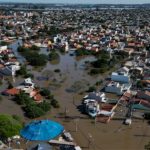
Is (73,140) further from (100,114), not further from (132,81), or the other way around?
(132,81)

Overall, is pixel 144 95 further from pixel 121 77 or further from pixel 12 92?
pixel 12 92

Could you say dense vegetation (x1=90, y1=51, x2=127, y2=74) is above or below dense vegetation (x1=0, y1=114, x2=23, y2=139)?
below

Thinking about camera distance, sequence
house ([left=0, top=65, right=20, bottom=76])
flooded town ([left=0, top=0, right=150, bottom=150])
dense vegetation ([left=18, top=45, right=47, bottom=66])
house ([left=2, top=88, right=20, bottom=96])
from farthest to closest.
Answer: dense vegetation ([left=18, top=45, right=47, bottom=66])
house ([left=0, top=65, right=20, bottom=76])
house ([left=2, top=88, right=20, bottom=96])
flooded town ([left=0, top=0, right=150, bottom=150])

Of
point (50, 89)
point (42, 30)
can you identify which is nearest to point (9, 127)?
point (50, 89)

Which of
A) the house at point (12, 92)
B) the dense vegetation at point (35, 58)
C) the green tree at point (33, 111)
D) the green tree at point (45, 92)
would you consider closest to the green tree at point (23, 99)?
the house at point (12, 92)

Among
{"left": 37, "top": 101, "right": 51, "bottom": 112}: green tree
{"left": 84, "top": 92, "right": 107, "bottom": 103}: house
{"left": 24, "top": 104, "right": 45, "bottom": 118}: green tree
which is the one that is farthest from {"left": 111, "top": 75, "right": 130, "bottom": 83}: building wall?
{"left": 24, "top": 104, "right": 45, "bottom": 118}: green tree

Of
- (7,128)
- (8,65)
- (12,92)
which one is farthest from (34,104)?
(8,65)

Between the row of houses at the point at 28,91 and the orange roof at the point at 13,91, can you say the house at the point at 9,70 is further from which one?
the orange roof at the point at 13,91

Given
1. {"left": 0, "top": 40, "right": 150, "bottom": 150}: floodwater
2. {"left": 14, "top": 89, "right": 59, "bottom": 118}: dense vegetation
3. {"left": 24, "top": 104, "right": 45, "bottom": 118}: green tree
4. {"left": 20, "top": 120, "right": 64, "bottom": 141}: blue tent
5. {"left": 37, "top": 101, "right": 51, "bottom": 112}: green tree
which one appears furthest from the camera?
{"left": 37, "top": 101, "right": 51, "bottom": 112}: green tree

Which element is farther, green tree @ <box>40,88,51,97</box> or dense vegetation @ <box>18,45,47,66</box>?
dense vegetation @ <box>18,45,47,66</box>

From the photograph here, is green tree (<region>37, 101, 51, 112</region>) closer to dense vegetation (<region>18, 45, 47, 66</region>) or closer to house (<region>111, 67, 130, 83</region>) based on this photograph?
house (<region>111, 67, 130, 83</region>)

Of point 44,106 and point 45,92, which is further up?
point 44,106
